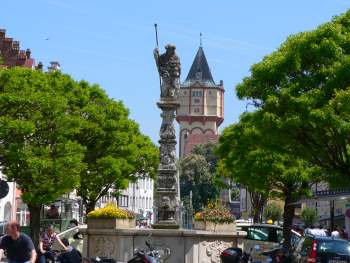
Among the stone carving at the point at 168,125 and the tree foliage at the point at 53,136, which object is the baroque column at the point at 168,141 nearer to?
the stone carving at the point at 168,125

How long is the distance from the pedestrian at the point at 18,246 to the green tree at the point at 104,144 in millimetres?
31873

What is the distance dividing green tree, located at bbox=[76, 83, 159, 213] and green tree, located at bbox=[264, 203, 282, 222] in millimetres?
51805

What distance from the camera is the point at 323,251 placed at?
2034 centimetres

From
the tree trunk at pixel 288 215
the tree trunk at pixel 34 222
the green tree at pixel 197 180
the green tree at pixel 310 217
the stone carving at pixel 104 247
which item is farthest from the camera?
the green tree at pixel 197 180

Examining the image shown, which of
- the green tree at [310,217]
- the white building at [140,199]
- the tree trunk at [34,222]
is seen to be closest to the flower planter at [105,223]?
the tree trunk at [34,222]

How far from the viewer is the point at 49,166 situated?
38812mm

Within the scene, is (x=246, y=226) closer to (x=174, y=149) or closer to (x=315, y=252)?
(x=174, y=149)

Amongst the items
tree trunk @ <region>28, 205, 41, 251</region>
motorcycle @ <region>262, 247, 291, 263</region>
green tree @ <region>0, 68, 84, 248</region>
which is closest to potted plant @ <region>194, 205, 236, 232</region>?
motorcycle @ <region>262, 247, 291, 263</region>

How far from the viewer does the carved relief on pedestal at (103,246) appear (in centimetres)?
2795

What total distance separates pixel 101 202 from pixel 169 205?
226ft

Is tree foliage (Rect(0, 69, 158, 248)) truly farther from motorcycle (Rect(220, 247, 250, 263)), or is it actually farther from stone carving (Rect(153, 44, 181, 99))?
motorcycle (Rect(220, 247, 250, 263))

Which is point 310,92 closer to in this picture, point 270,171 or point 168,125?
point 168,125

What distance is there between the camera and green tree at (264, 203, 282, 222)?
104250 millimetres

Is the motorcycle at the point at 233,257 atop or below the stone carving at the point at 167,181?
below
